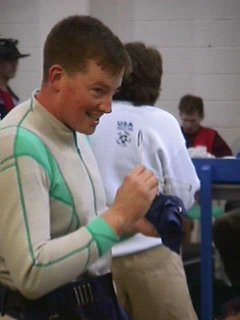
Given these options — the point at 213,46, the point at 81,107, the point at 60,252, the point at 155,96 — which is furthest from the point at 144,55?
the point at 213,46

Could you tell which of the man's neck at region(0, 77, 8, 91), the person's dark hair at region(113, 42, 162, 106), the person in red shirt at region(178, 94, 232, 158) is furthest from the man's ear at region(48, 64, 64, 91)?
the person in red shirt at region(178, 94, 232, 158)

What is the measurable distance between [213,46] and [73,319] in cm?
413

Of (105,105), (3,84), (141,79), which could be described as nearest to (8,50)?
(3,84)

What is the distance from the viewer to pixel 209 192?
3.31 metres

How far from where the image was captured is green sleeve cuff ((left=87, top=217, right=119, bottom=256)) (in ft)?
4.84

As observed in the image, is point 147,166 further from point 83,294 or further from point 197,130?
point 197,130

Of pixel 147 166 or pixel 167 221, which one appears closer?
pixel 167 221

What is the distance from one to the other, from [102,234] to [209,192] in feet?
6.16

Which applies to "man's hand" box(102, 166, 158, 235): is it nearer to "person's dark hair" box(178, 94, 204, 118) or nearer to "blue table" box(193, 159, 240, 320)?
"blue table" box(193, 159, 240, 320)

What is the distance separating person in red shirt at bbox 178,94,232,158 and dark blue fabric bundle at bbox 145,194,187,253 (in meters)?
3.55

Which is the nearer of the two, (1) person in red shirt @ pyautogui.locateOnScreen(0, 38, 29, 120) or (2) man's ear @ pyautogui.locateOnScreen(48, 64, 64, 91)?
(2) man's ear @ pyautogui.locateOnScreen(48, 64, 64, 91)

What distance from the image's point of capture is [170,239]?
1845mm

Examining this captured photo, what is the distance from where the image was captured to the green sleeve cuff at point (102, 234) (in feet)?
4.84

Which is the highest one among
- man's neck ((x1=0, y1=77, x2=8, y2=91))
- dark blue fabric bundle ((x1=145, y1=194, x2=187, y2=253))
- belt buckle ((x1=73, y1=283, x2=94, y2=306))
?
dark blue fabric bundle ((x1=145, y1=194, x2=187, y2=253))
